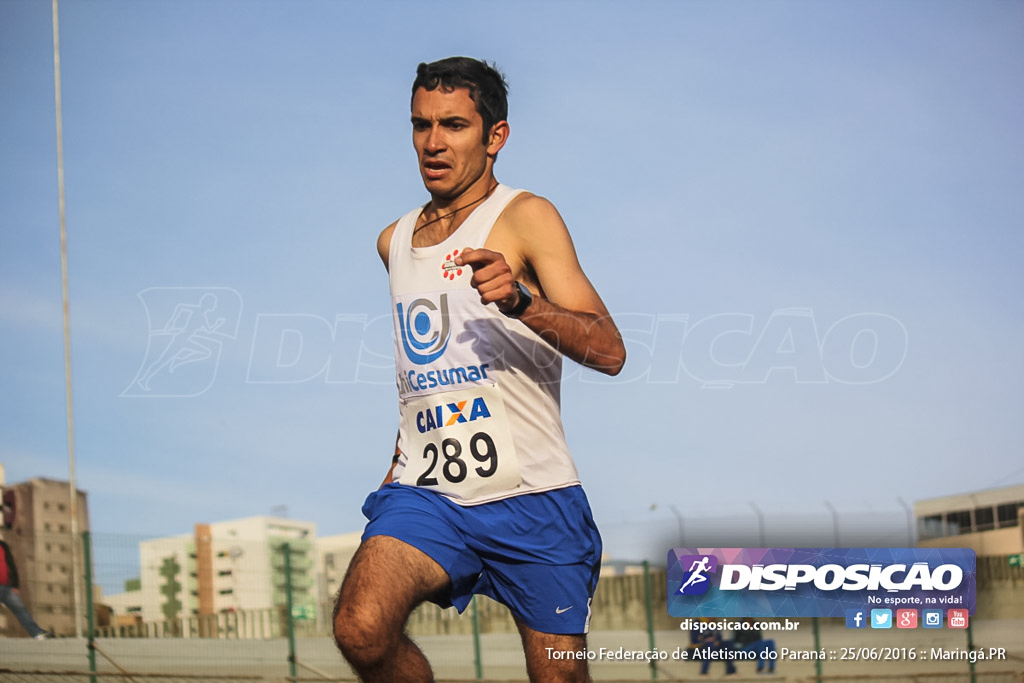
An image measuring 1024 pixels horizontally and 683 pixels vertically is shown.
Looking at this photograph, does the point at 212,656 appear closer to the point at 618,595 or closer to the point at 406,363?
the point at 618,595

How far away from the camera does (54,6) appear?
17.1m

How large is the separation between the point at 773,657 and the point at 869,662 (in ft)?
3.47

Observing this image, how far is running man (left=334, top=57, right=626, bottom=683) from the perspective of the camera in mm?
3662

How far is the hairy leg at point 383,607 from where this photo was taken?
10.9 ft

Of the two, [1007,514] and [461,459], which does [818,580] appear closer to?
[461,459]

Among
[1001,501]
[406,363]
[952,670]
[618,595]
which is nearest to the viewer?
[406,363]

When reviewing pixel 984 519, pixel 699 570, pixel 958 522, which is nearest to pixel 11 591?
pixel 699 570

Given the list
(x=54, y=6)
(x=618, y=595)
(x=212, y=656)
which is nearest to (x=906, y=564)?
(x=618, y=595)

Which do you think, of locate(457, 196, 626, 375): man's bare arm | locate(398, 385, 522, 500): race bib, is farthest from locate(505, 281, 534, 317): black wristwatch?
locate(398, 385, 522, 500): race bib

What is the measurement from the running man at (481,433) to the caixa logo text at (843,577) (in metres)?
4.72

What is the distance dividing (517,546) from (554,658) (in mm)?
414

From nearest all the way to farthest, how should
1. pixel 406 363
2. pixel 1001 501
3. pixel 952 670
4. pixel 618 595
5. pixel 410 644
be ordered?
pixel 410 644 < pixel 406 363 < pixel 952 670 < pixel 618 595 < pixel 1001 501

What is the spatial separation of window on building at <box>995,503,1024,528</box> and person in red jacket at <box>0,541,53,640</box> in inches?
528

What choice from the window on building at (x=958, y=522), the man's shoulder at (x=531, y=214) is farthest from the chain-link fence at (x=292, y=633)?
the man's shoulder at (x=531, y=214)
